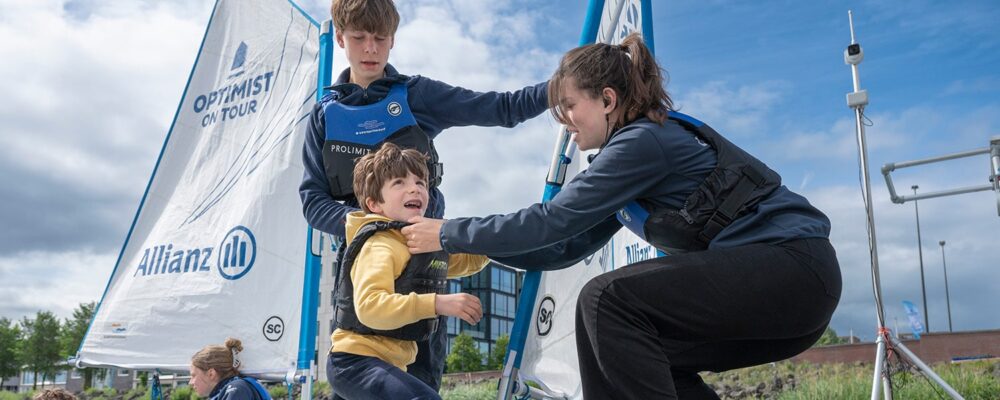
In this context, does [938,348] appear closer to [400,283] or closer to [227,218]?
[227,218]

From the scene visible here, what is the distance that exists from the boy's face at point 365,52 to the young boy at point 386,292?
709mm

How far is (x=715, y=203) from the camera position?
8.14 feet

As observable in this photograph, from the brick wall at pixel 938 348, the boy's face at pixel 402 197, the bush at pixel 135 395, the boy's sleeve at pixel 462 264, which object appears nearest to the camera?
the boy's face at pixel 402 197

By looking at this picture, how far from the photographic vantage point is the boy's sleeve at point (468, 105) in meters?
3.73

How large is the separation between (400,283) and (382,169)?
453mm

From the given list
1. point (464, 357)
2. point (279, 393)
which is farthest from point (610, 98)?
point (464, 357)

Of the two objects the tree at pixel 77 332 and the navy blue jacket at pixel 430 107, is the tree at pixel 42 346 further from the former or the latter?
the navy blue jacket at pixel 430 107

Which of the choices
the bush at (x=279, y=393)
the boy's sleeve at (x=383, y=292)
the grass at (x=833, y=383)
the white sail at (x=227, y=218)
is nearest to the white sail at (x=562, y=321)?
the boy's sleeve at (x=383, y=292)

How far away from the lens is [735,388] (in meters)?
13.1

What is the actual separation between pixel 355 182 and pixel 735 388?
1133cm

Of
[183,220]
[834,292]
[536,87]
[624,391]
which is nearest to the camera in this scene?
[624,391]

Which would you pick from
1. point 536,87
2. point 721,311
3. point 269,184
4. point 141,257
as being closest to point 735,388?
point 269,184

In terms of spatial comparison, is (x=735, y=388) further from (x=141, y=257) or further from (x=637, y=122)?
(x=637, y=122)

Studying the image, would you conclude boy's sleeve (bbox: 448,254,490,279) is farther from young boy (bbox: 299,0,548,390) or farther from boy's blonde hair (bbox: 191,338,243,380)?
boy's blonde hair (bbox: 191,338,243,380)
